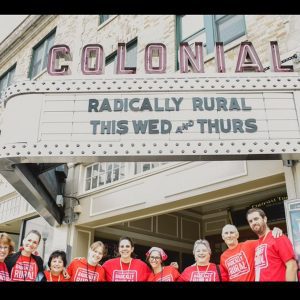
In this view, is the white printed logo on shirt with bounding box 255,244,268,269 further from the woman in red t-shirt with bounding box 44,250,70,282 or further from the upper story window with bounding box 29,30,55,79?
the upper story window with bounding box 29,30,55,79

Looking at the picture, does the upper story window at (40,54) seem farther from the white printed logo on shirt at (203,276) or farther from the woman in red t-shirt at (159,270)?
the white printed logo on shirt at (203,276)

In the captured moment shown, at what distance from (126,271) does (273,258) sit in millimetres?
1797

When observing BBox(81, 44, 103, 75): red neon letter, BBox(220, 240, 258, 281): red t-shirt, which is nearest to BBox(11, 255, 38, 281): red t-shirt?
BBox(220, 240, 258, 281): red t-shirt

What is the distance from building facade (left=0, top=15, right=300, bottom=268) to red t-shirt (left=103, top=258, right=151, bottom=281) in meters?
1.38

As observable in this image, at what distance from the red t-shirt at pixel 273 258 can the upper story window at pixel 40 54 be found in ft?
33.8

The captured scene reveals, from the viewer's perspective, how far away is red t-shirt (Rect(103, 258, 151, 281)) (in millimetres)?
4555

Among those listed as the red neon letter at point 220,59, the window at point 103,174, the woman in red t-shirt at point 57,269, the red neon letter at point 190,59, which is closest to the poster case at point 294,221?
the red neon letter at point 220,59

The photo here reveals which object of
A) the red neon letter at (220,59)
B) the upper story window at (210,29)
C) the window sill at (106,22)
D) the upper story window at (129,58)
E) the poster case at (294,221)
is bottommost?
the poster case at (294,221)

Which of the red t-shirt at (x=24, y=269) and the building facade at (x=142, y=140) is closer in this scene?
the building facade at (x=142, y=140)

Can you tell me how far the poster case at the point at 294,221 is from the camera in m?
4.49

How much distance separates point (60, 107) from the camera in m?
4.54

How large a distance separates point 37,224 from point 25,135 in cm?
622

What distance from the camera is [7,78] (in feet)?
47.1
